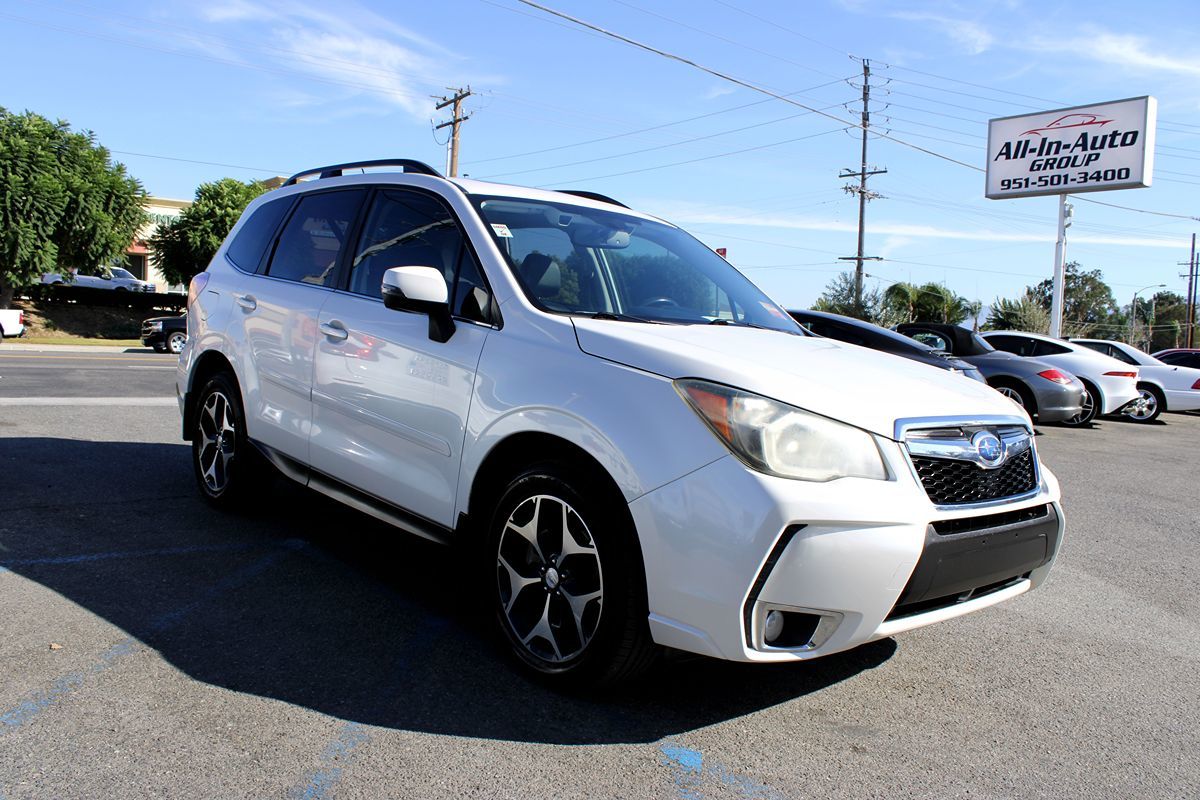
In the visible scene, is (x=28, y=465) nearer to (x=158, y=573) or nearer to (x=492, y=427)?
(x=158, y=573)

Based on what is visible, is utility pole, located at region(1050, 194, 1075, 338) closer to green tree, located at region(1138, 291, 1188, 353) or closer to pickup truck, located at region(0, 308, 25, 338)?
pickup truck, located at region(0, 308, 25, 338)

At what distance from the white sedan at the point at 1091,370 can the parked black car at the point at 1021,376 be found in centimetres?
148

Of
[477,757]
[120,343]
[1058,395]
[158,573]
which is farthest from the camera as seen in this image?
[120,343]

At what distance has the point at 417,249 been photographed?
4.12 meters

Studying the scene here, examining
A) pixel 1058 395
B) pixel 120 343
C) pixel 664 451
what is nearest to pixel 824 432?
pixel 664 451

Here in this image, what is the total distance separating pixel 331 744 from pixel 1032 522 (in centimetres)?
242

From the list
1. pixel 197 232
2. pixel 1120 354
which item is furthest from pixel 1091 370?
pixel 197 232

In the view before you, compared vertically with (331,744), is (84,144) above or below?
above

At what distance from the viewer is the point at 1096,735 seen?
10.2 ft

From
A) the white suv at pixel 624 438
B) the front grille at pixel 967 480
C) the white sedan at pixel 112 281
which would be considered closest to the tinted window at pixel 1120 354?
the white suv at pixel 624 438

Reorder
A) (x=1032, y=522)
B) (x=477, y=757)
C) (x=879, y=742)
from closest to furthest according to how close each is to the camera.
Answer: (x=477, y=757)
(x=879, y=742)
(x=1032, y=522)

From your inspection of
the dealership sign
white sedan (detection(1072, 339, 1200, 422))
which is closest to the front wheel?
white sedan (detection(1072, 339, 1200, 422))

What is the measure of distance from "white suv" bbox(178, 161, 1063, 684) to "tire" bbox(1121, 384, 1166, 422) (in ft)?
51.3

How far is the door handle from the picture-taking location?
166 inches
